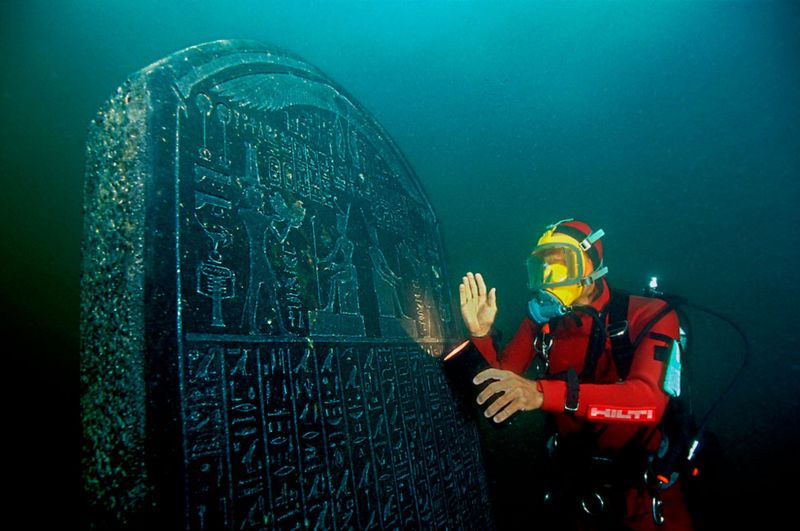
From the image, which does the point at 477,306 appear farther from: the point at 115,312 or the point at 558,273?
the point at 115,312

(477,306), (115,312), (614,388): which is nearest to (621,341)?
(614,388)

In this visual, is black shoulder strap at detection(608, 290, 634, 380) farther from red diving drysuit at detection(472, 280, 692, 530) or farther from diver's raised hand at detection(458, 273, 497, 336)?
diver's raised hand at detection(458, 273, 497, 336)

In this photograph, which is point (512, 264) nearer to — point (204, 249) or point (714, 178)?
point (714, 178)

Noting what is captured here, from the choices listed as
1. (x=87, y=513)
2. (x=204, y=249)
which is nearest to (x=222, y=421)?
(x=87, y=513)

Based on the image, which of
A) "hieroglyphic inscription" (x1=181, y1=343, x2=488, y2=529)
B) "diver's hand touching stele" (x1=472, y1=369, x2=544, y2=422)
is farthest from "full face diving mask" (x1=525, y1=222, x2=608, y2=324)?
"hieroglyphic inscription" (x1=181, y1=343, x2=488, y2=529)

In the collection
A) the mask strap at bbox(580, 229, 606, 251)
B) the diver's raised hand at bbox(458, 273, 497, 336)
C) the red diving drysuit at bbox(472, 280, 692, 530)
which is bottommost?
the red diving drysuit at bbox(472, 280, 692, 530)

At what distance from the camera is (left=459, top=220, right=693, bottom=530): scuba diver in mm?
2205

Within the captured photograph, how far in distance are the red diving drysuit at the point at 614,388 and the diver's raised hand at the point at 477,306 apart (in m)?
0.11

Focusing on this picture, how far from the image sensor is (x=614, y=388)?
2.22 m

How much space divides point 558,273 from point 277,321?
2.36 meters

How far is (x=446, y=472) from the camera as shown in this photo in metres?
2.31

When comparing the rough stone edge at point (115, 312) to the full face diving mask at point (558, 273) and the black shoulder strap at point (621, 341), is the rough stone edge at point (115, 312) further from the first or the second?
the black shoulder strap at point (621, 341)

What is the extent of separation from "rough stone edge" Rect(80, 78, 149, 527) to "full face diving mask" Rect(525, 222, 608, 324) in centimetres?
269

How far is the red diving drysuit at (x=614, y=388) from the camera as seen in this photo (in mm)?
2193
